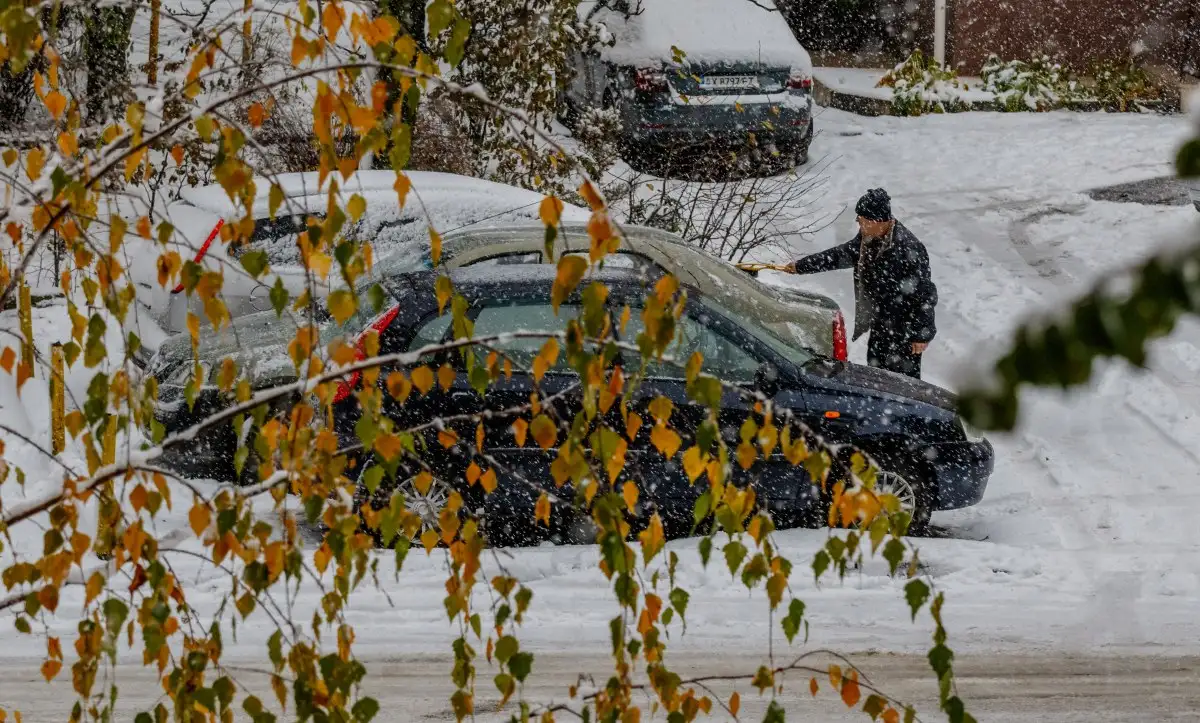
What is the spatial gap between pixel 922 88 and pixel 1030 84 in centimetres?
157

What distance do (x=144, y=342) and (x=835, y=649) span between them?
522cm

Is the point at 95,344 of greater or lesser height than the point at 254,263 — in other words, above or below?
below

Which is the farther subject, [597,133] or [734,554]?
[597,133]

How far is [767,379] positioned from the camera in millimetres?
7176

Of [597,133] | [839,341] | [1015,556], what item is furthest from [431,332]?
[597,133]

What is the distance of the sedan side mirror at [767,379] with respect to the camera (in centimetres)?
710

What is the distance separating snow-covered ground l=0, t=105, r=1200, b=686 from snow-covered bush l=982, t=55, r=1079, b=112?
651 cm

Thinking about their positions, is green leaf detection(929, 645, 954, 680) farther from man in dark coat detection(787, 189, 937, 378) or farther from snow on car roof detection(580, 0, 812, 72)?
snow on car roof detection(580, 0, 812, 72)

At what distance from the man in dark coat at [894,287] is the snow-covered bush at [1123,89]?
12471mm

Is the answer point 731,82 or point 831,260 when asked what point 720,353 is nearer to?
point 831,260

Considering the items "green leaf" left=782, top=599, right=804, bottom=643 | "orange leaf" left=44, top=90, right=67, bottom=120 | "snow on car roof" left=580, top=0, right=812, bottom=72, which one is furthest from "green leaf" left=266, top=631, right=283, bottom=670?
"snow on car roof" left=580, top=0, right=812, bottom=72

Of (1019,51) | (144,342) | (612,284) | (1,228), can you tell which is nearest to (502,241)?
(612,284)

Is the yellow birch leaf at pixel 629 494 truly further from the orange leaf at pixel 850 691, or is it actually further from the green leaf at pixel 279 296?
the green leaf at pixel 279 296

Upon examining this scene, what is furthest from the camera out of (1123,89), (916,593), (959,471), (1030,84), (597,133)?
(1030,84)
